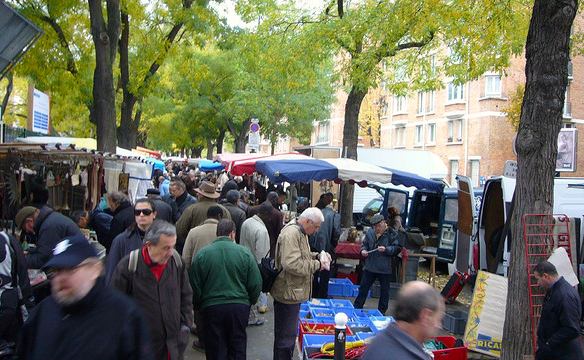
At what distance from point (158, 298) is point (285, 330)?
2.14m

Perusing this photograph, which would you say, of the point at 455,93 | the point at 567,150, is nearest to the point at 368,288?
the point at 567,150

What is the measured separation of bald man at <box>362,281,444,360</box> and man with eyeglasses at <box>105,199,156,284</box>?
2963mm

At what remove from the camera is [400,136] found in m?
49.4

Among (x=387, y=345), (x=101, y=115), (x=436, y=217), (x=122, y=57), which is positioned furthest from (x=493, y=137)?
(x=387, y=345)

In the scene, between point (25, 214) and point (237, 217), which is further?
point (237, 217)

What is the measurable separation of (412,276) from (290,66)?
6780 mm

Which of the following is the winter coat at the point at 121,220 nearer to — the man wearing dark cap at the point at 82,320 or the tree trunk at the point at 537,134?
the tree trunk at the point at 537,134

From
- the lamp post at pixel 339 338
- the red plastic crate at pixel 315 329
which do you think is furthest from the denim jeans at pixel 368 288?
the lamp post at pixel 339 338

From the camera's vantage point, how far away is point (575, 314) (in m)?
5.94

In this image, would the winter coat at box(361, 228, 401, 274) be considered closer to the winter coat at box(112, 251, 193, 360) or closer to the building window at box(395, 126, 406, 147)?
the winter coat at box(112, 251, 193, 360)

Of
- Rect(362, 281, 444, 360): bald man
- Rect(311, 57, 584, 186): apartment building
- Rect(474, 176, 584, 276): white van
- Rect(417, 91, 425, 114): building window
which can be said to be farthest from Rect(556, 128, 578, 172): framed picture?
Rect(417, 91, 425, 114): building window

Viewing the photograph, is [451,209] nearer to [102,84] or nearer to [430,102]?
[102,84]

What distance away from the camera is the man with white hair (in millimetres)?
6425

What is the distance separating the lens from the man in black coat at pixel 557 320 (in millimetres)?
5922
